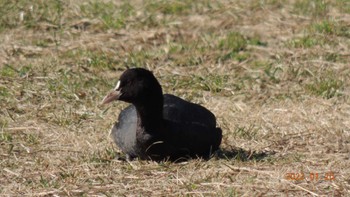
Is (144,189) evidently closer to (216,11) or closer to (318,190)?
(318,190)

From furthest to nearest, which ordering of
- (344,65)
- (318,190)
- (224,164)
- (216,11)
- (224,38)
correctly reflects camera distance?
(216,11), (224,38), (344,65), (224,164), (318,190)

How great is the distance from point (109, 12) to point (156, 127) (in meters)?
5.08

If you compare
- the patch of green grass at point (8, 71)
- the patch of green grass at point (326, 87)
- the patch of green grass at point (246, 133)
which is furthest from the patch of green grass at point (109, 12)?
the patch of green grass at point (246, 133)

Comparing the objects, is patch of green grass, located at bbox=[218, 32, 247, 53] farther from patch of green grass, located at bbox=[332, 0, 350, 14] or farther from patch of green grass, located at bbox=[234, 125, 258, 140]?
patch of green grass, located at bbox=[234, 125, 258, 140]

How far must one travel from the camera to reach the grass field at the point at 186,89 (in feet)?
24.2

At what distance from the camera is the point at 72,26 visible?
40.5ft

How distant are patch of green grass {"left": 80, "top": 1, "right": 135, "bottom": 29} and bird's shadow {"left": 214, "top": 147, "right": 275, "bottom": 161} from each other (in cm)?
431

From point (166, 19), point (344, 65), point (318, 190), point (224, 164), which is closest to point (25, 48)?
point (166, 19)

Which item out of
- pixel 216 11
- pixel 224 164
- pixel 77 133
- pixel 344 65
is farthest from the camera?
pixel 216 11

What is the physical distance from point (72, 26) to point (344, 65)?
344cm

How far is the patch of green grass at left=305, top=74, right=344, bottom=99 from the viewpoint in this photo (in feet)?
33.1

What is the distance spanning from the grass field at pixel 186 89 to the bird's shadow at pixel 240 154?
2cm

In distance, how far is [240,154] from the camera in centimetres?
812

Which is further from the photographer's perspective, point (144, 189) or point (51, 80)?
point (51, 80)
